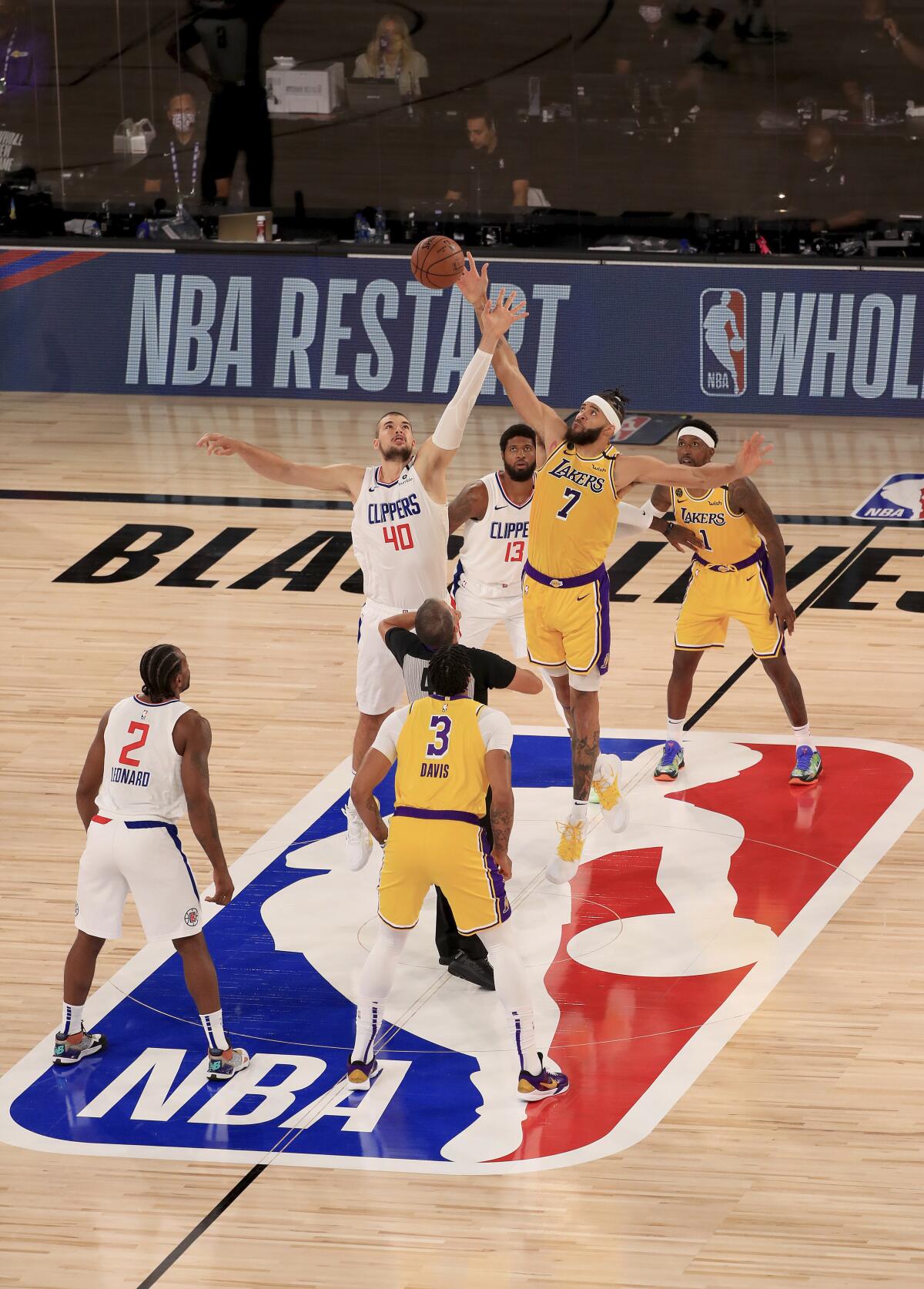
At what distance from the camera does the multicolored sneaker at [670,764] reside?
11.3 meters

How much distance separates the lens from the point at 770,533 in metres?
10.9

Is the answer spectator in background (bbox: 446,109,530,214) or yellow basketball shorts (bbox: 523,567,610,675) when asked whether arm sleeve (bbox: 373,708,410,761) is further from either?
spectator in background (bbox: 446,109,530,214)

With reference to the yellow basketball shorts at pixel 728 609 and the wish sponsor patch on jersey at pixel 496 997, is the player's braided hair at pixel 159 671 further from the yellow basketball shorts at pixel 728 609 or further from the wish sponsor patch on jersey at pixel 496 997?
the yellow basketball shorts at pixel 728 609

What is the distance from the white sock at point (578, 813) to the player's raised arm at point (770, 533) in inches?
63.1

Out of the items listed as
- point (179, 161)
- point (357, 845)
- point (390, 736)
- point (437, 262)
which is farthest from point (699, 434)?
point (179, 161)

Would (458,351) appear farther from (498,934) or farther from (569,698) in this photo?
(498,934)

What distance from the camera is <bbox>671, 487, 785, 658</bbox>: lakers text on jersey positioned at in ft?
36.0

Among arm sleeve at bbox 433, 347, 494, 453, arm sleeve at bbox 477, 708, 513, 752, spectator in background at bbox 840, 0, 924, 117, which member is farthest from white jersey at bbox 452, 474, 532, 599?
spectator in background at bbox 840, 0, 924, 117

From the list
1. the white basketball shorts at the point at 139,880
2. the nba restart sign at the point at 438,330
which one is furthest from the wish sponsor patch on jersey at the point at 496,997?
the nba restart sign at the point at 438,330

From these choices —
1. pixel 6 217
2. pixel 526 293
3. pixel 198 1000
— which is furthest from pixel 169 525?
pixel 198 1000

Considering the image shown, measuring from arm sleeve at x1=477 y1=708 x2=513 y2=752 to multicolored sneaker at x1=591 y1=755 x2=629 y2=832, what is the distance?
8.43ft

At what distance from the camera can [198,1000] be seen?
8336mm

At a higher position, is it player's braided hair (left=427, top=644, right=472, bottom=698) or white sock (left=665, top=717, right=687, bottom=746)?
player's braided hair (left=427, top=644, right=472, bottom=698)

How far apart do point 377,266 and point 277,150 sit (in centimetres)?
253
